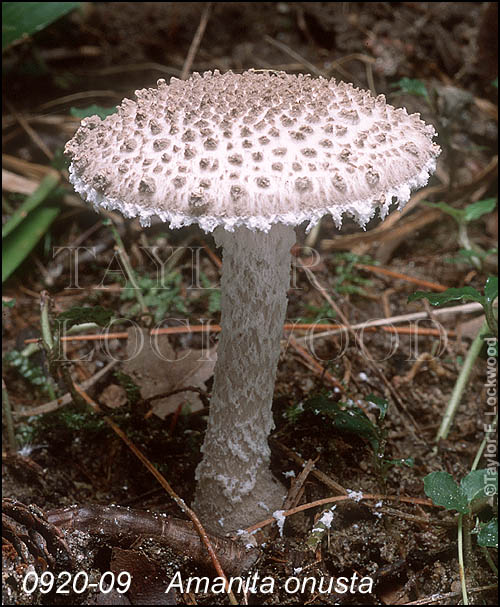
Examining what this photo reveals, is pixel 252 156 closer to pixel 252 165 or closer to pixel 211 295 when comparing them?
pixel 252 165

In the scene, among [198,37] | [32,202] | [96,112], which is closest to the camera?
[96,112]

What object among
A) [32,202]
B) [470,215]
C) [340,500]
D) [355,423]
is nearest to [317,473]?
[340,500]

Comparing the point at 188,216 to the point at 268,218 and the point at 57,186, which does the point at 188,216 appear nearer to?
the point at 268,218

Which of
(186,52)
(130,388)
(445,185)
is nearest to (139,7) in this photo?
(186,52)

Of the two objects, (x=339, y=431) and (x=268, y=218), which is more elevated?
(x=268, y=218)

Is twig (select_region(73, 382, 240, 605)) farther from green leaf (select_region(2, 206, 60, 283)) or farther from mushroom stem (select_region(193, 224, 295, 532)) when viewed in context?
green leaf (select_region(2, 206, 60, 283))

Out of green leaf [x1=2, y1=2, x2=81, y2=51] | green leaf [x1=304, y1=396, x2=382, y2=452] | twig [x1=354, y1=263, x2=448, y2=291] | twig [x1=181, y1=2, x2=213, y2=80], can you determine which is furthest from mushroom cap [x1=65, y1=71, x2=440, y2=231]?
twig [x1=181, y1=2, x2=213, y2=80]

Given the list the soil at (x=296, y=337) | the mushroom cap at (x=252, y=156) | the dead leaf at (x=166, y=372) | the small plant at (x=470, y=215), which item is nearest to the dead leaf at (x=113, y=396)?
the soil at (x=296, y=337)
